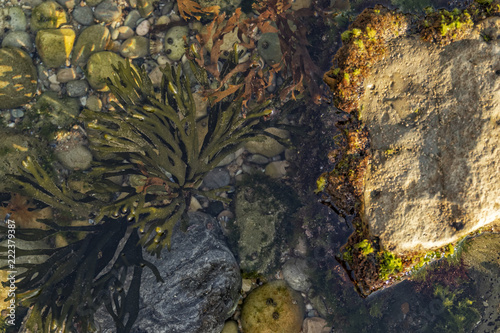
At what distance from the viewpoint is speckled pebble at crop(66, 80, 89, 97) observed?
4.07 metres

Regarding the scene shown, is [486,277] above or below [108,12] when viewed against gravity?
below

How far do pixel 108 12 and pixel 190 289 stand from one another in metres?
3.76

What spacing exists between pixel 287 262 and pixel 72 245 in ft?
8.72

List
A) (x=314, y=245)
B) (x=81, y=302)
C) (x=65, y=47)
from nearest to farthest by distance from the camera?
(x=81, y=302) < (x=314, y=245) < (x=65, y=47)

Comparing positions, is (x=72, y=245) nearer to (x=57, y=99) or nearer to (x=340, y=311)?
(x=57, y=99)

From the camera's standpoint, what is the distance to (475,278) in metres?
3.77

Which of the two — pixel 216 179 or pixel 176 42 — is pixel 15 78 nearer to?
pixel 176 42

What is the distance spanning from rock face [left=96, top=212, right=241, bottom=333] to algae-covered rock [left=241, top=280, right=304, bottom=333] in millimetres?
204

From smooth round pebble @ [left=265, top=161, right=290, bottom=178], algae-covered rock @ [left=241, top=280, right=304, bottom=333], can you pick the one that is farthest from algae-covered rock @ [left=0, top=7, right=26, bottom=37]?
algae-covered rock @ [left=241, top=280, right=304, bottom=333]

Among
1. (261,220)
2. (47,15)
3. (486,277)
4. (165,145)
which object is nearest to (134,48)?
(47,15)

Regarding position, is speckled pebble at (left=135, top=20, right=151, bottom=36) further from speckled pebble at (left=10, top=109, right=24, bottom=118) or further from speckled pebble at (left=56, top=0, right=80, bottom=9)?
speckled pebble at (left=10, top=109, right=24, bottom=118)

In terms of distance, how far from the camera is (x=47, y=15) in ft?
13.4

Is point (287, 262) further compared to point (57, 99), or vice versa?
point (57, 99)

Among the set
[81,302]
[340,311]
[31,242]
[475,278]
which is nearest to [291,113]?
[340,311]
